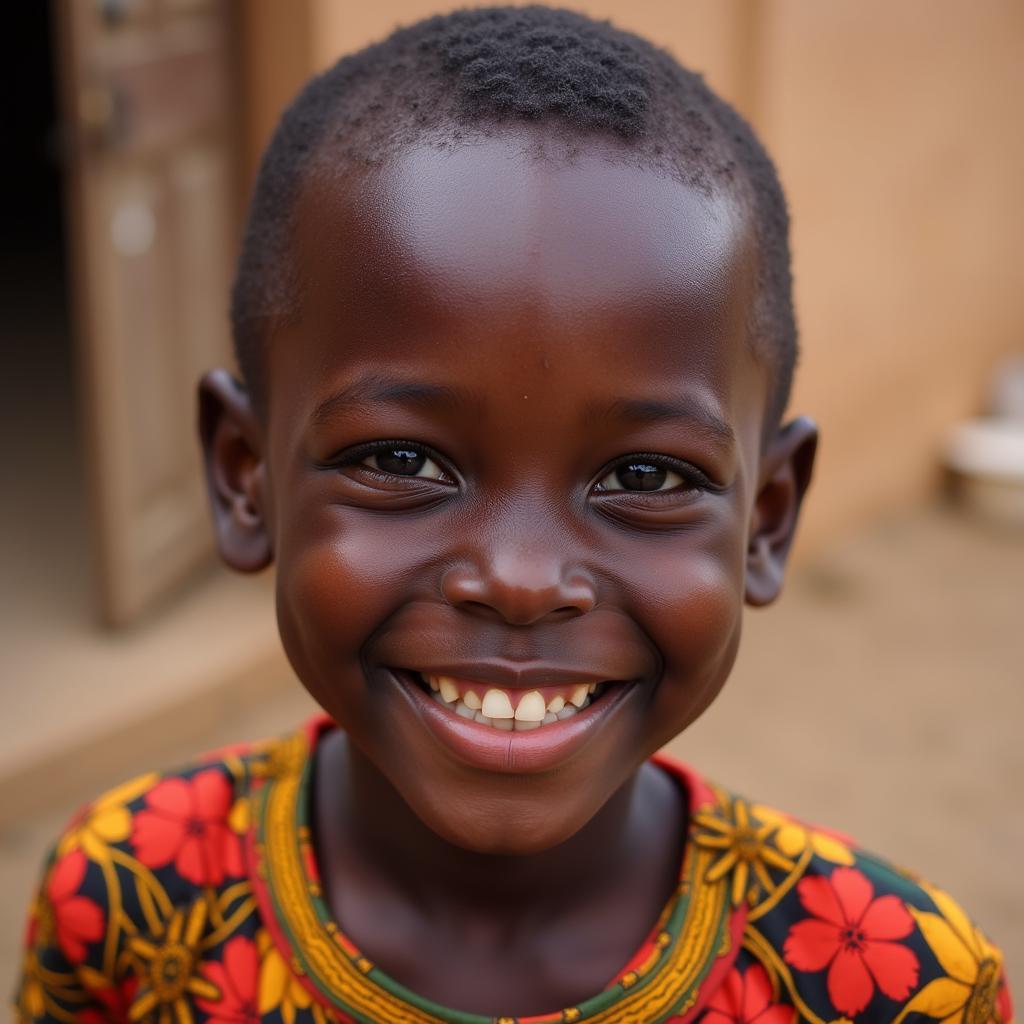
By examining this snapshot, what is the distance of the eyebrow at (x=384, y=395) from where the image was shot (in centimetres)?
111

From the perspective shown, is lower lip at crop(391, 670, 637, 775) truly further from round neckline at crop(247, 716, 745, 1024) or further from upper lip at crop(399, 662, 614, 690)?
round neckline at crop(247, 716, 745, 1024)

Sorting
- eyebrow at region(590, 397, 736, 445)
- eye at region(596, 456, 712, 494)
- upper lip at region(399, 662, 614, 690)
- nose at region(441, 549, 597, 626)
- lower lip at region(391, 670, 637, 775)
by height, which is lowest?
lower lip at region(391, 670, 637, 775)

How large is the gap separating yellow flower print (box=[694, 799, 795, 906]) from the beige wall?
2255 mm

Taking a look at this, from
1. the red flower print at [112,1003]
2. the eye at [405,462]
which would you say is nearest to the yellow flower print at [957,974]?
the eye at [405,462]

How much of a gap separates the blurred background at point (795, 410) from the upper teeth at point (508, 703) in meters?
1.88

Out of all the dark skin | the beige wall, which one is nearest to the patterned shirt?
the dark skin

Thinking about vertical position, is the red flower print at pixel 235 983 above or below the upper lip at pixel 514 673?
below

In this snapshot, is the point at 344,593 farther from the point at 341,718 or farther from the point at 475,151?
the point at 475,151

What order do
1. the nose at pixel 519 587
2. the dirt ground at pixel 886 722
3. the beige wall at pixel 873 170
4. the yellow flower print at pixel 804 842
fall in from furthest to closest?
1. the beige wall at pixel 873 170
2. the dirt ground at pixel 886 722
3. the yellow flower print at pixel 804 842
4. the nose at pixel 519 587

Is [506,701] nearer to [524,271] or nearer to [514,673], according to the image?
[514,673]

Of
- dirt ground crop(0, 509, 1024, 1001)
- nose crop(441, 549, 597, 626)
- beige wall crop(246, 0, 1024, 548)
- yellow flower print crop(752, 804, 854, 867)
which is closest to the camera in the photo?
nose crop(441, 549, 597, 626)

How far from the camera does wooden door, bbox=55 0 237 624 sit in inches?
126

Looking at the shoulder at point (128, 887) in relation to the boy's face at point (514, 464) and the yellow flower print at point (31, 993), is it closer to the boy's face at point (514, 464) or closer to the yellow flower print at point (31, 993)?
the yellow flower print at point (31, 993)

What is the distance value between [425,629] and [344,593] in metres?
0.07
